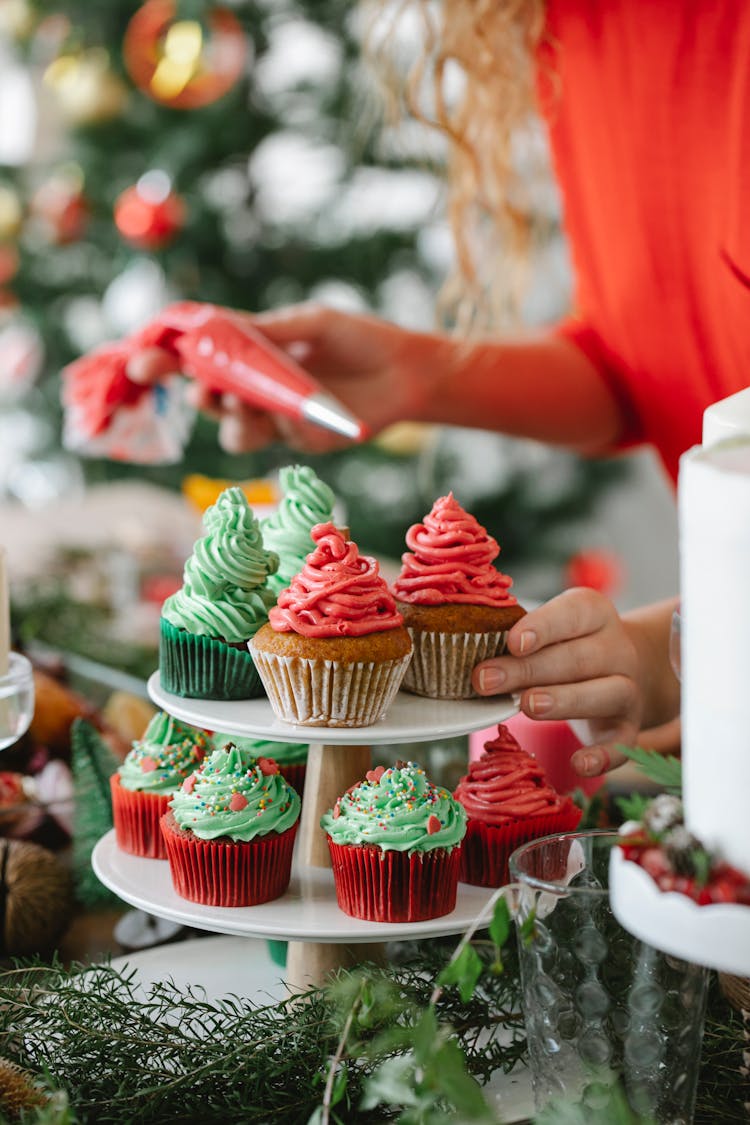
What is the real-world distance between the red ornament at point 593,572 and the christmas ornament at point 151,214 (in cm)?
151

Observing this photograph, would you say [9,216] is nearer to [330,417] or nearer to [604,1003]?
[330,417]

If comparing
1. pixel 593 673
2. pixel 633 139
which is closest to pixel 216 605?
pixel 593 673

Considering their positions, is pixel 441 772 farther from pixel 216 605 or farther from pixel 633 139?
pixel 633 139

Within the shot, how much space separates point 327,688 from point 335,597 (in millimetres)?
72

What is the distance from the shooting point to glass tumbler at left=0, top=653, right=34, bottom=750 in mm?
930

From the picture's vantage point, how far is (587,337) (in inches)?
73.5

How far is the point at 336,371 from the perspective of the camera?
5.89 feet

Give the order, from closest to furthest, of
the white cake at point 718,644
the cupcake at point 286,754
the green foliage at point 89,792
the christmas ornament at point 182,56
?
1. the white cake at point 718,644
2. the cupcake at point 286,754
3. the green foliage at point 89,792
4. the christmas ornament at point 182,56

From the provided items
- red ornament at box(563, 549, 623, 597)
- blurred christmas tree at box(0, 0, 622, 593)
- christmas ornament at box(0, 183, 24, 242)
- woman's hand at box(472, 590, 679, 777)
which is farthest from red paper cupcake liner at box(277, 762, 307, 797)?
christmas ornament at box(0, 183, 24, 242)

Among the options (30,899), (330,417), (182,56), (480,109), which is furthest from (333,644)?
(182,56)

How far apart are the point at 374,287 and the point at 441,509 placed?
2.62 m

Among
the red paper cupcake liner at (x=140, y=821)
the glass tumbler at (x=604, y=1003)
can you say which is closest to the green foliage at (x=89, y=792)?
the red paper cupcake liner at (x=140, y=821)

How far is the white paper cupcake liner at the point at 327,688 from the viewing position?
91 centimetres

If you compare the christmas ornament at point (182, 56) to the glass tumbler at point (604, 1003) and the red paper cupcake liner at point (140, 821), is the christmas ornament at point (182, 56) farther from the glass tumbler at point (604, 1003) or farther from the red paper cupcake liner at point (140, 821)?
the glass tumbler at point (604, 1003)
